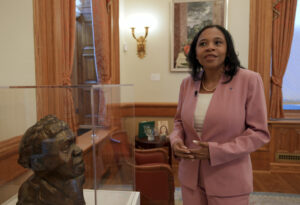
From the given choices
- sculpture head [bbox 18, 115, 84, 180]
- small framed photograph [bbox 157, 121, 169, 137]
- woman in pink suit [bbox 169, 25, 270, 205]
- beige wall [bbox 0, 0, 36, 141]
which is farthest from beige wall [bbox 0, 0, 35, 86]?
small framed photograph [bbox 157, 121, 169, 137]

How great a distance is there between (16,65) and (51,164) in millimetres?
903

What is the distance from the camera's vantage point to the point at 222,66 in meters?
1.43

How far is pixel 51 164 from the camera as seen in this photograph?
2.80 ft

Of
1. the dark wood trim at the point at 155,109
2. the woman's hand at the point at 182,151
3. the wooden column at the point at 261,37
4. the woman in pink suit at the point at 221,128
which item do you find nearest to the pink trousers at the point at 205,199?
the woman in pink suit at the point at 221,128

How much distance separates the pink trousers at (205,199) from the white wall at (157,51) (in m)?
2.89

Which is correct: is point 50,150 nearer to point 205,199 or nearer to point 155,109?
point 205,199

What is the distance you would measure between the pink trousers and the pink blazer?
0.11 ft

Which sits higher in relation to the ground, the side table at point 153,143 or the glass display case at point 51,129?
the glass display case at point 51,129

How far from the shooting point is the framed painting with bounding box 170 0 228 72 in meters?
4.04

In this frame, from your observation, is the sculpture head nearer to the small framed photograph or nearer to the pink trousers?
the pink trousers

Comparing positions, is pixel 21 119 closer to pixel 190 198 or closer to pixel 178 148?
pixel 178 148

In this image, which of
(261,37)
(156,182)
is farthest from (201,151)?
(261,37)

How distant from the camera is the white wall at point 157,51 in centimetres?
403

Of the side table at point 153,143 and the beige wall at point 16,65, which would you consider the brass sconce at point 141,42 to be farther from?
the beige wall at point 16,65
